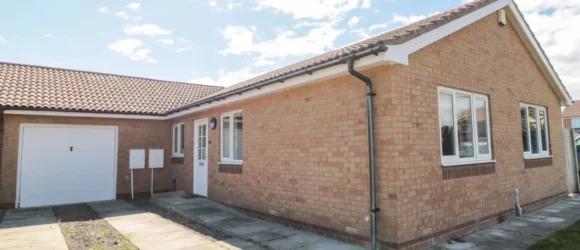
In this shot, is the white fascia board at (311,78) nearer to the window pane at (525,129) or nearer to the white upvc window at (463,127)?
the white upvc window at (463,127)

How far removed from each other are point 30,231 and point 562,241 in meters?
10.1

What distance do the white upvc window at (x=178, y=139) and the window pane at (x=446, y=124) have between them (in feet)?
29.5

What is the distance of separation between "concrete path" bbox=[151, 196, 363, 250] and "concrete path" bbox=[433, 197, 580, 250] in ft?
6.83

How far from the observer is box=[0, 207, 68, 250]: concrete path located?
5914 mm

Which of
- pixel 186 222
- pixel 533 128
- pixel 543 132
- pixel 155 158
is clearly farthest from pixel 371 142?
pixel 155 158

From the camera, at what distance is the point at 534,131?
8.97 m

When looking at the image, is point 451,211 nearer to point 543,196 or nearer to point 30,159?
point 543,196

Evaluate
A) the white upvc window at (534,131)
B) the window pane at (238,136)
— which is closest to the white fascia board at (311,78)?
the window pane at (238,136)

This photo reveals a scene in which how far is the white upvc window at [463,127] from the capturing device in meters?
5.99

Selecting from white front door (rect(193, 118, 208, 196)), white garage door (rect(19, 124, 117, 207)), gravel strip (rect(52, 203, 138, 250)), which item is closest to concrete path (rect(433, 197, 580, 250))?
gravel strip (rect(52, 203, 138, 250))

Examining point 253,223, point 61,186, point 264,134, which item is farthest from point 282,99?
point 61,186

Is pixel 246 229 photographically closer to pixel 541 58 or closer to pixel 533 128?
pixel 533 128

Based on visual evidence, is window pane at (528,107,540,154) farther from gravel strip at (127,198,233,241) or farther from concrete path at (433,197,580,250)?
gravel strip at (127,198,233,241)

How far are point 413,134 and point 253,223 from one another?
12.8ft
